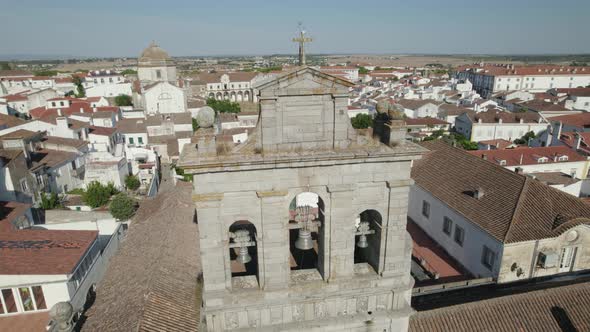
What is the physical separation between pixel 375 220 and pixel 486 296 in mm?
10965

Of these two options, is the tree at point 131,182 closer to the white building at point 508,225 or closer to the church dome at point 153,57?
the white building at point 508,225

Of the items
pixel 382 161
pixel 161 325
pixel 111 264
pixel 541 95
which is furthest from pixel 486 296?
pixel 541 95

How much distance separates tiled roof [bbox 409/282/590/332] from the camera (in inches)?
504

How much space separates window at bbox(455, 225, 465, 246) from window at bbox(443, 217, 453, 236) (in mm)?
588

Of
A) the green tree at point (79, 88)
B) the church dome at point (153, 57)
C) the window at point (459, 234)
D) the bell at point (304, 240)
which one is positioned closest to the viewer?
the bell at point (304, 240)

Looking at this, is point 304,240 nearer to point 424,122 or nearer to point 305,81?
point 305,81

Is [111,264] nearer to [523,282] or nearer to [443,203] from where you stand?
[443,203]

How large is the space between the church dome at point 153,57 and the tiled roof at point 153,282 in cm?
8260

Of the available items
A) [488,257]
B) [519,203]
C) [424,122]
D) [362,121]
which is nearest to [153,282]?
[488,257]

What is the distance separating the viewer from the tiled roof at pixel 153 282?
1355 centimetres

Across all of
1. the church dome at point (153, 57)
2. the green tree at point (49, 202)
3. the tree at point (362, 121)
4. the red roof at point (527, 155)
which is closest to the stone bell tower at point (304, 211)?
the green tree at point (49, 202)

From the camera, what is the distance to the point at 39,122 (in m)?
47.3

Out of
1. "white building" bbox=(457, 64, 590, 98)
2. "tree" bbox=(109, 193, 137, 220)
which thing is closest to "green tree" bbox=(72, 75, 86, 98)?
"tree" bbox=(109, 193, 137, 220)

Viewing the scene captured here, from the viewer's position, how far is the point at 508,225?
18969mm
